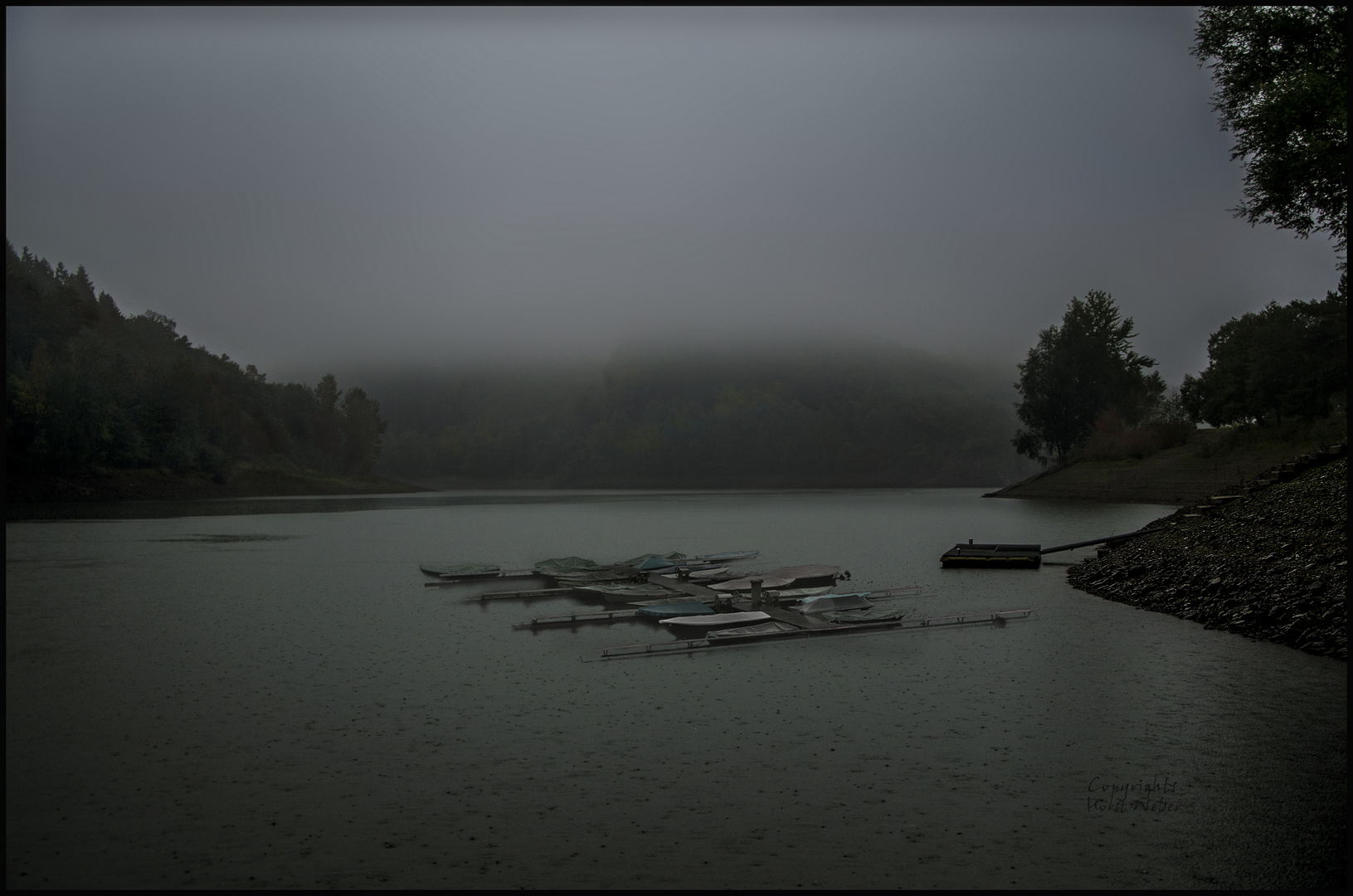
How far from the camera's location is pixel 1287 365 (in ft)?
211

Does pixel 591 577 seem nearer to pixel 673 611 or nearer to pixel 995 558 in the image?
pixel 673 611

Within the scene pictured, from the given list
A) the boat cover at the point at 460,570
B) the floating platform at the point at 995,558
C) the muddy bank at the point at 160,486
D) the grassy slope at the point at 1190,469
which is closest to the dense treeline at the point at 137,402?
the muddy bank at the point at 160,486

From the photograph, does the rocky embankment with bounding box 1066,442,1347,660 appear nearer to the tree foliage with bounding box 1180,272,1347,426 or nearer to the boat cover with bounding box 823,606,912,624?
the boat cover with bounding box 823,606,912,624

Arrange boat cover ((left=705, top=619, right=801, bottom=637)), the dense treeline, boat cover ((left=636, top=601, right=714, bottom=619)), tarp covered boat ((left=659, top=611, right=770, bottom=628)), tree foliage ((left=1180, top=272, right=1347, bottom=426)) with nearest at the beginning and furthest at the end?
1. boat cover ((left=705, top=619, right=801, bottom=637))
2. tarp covered boat ((left=659, top=611, right=770, bottom=628))
3. boat cover ((left=636, top=601, right=714, bottom=619))
4. tree foliage ((left=1180, top=272, right=1347, bottom=426))
5. the dense treeline

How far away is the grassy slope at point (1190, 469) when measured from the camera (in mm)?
63156

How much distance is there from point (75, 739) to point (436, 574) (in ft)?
62.1

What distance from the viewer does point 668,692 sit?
42.7 ft

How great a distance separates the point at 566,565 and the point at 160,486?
95.8 m

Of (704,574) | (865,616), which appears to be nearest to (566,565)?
(704,574)

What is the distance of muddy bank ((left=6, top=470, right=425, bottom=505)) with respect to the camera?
88.9 meters

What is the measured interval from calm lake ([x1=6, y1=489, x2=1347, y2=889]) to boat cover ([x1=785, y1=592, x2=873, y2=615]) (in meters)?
2.54

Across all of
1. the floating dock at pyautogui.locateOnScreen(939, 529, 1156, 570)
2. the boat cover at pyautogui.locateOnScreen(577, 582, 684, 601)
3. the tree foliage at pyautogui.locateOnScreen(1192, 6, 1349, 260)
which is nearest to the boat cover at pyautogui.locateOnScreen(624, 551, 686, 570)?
the boat cover at pyautogui.locateOnScreen(577, 582, 684, 601)

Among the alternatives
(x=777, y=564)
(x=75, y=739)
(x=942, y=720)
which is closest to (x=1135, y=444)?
(x=777, y=564)

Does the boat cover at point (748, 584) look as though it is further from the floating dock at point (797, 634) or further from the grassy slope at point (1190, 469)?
the grassy slope at point (1190, 469)
